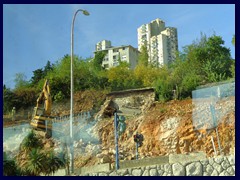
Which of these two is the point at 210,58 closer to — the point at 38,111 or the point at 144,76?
the point at 144,76

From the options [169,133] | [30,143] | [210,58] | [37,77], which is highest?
[210,58]

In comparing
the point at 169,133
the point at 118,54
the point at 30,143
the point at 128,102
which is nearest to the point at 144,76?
the point at 128,102

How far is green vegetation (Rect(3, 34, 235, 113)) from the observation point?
20.6 m

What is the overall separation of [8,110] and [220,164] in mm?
10386

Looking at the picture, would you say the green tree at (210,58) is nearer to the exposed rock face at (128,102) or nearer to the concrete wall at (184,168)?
the exposed rock face at (128,102)

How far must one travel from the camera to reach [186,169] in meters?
13.0

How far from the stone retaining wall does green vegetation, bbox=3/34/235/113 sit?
7023 millimetres

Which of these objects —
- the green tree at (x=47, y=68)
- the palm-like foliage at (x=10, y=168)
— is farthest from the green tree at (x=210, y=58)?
the palm-like foliage at (x=10, y=168)

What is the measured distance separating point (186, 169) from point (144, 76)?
1162cm

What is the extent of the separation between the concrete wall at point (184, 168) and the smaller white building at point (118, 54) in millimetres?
15490

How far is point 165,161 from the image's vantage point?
13492 millimetres

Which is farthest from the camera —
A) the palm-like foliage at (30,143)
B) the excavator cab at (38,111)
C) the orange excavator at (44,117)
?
the excavator cab at (38,111)

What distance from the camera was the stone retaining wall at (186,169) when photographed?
1296cm

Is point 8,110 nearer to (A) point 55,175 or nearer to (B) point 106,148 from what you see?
(B) point 106,148
